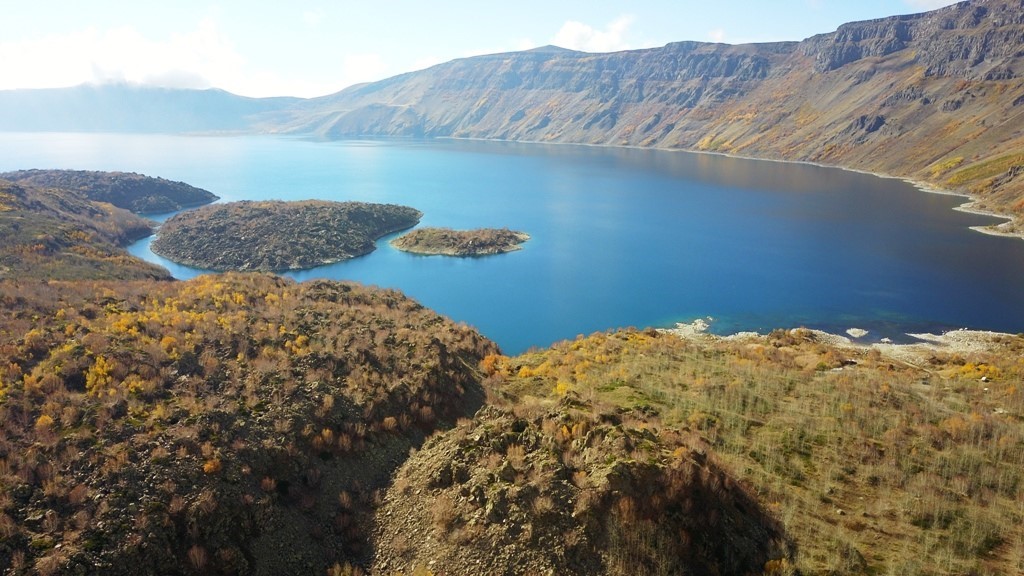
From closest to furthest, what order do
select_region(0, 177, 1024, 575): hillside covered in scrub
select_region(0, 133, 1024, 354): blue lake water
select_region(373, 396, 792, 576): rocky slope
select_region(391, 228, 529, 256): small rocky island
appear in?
select_region(373, 396, 792, 576): rocky slope
select_region(0, 177, 1024, 575): hillside covered in scrub
select_region(0, 133, 1024, 354): blue lake water
select_region(391, 228, 529, 256): small rocky island

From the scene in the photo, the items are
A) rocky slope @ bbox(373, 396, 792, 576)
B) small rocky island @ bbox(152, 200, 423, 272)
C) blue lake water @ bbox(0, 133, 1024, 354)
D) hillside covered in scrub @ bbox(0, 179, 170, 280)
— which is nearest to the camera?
rocky slope @ bbox(373, 396, 792, 576)

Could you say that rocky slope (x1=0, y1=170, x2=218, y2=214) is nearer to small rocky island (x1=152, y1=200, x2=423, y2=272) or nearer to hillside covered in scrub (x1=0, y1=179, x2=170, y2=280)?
hillside covered in scrub (x1=0, y1=179, x2=170, y2=280)

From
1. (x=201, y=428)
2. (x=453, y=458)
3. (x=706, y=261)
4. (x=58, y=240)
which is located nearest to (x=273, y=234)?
(x=58, y=240)

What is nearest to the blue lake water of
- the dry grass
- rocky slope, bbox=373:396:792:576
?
the dry grass

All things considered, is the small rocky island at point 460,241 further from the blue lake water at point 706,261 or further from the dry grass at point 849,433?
the dry grass at point 849,433

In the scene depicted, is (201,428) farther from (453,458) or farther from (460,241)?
(460,241)

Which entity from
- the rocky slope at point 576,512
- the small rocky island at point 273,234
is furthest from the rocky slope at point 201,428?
the small rocky island at point 273,234

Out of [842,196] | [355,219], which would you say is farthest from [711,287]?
[842,196]
